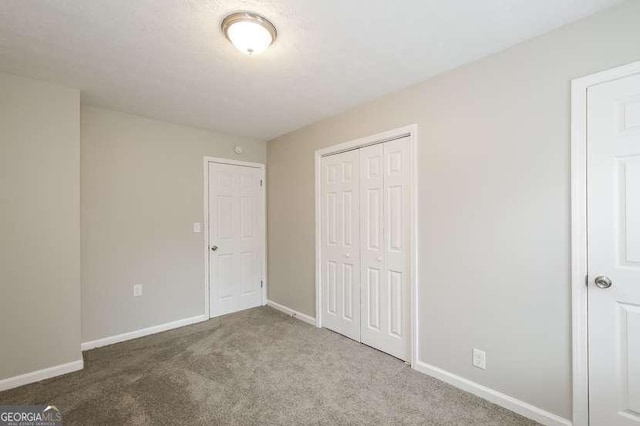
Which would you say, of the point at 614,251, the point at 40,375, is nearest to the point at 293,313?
the point at 40,375

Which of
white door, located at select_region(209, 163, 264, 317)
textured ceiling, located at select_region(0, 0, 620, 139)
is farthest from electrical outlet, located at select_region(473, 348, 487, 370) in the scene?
white door, located at select_region(209, 163, 264, 317)

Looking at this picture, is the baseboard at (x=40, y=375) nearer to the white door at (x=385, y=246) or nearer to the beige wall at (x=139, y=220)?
the beige wall at (x=139, y=220)

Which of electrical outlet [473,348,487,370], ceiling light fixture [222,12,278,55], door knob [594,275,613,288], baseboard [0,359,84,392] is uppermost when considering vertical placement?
ceiling light fixture [222,12,278,55]

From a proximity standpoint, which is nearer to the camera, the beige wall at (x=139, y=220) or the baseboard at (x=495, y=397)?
the baseboard at (x=495, y=397)

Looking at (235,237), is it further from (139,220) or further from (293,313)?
(293,313)

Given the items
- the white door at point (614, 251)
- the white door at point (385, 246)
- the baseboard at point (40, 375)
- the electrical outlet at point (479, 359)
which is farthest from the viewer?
the white door at point (385, 246)

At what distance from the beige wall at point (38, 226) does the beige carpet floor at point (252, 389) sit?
34 centimetres

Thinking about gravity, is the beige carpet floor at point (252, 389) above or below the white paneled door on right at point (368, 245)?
below

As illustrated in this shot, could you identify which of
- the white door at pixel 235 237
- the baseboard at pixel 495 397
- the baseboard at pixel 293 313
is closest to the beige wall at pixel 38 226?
the white door at pixel 235 237

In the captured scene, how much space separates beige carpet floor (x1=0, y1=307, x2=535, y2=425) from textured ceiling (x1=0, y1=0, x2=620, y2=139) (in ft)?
7.97

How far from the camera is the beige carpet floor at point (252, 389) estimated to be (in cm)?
185

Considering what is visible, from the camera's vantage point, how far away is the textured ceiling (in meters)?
1.56

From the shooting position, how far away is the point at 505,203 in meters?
1.96

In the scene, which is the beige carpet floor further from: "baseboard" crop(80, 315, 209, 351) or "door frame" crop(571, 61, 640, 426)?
"door frame" crop(571, 61, 640, 426)
